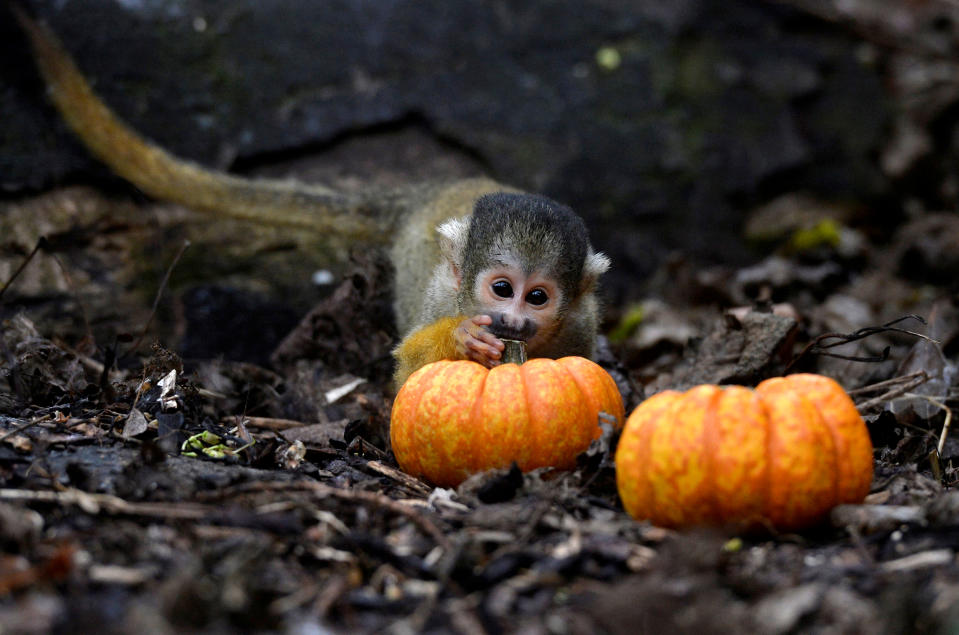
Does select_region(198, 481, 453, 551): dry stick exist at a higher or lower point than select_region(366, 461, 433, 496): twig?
higher

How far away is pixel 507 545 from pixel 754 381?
2.09m

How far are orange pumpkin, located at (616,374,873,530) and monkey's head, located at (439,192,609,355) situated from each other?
126 cm

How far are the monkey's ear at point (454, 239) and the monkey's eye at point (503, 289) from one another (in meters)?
0.33

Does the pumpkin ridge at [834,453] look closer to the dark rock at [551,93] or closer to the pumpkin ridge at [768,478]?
the pumpkin ridge at [768,478]

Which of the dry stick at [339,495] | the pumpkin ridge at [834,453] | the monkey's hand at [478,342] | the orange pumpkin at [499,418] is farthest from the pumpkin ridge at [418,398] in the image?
the pumpkin ridge at [834,453]

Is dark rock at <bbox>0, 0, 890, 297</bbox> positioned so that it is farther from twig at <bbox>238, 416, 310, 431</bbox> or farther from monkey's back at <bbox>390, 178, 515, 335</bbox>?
twig at <bbox>238, 416, 310, 431</bbox>

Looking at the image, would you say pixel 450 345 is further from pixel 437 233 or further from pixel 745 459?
pixel 745 459

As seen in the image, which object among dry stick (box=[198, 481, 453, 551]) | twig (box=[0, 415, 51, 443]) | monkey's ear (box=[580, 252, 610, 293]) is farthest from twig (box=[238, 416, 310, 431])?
monkey's ear (box=[580, 252, 610, 293])

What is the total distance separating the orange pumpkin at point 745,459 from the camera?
2.24m

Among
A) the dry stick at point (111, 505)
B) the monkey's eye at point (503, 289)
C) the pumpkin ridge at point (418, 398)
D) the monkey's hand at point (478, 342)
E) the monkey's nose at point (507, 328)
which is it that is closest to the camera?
the dry stick at point (111, 505)

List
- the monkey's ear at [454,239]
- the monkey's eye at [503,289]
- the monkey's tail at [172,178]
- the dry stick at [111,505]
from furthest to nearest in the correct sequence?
the monkey's tail at [172,178] < the monkey's ear at [454,239] < the monkey's eye at [503,289] < the dry stick at [111,505]

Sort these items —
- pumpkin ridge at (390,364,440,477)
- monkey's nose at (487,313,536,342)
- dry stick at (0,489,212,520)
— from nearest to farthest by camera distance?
dry stick at (0,489,212,520) → pumpkin ridge at (390,364,440,477) → monkey's nose at (487,313,536,342)

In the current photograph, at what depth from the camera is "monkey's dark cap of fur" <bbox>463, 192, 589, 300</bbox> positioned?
3.69 meters

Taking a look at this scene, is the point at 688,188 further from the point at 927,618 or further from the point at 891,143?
the point at 927,618
